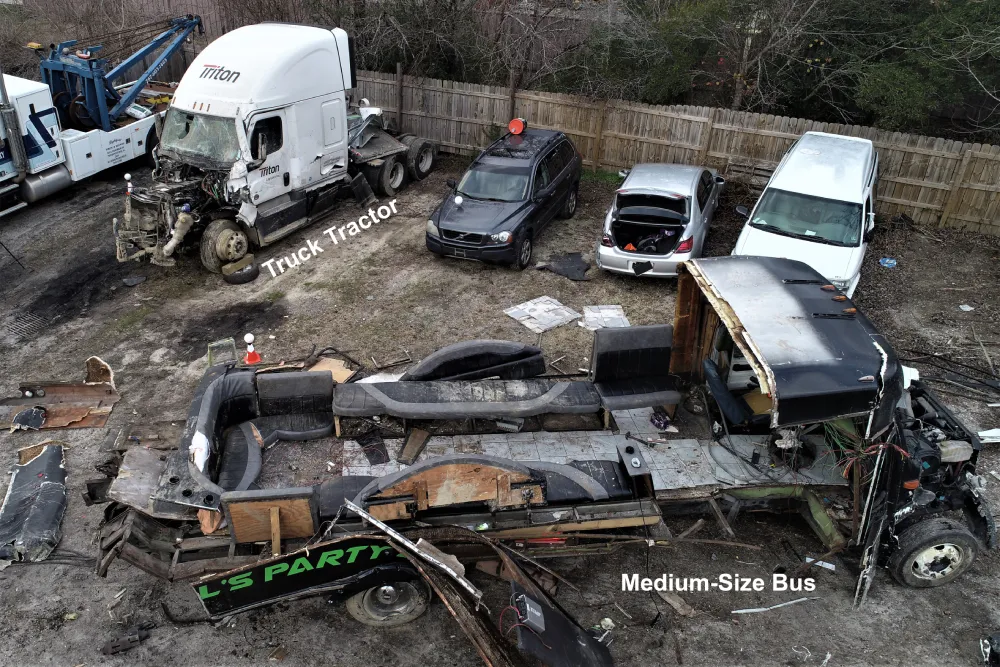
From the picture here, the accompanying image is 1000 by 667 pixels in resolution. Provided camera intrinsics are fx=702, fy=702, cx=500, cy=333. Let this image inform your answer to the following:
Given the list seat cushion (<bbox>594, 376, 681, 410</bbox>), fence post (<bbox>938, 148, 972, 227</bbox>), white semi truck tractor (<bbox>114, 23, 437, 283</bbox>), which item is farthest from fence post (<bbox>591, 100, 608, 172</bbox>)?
seat cushion (<bbox>594, 376, 681, 410</bbox>)

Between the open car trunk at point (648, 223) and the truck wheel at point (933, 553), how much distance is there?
576 cm

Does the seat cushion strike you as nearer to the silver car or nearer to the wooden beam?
the wooden beam

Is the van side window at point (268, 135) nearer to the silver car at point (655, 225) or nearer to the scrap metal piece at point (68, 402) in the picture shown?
the scrap metal piece at point (68, 402)

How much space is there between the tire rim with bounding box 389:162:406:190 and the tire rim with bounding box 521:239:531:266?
404 centimetres

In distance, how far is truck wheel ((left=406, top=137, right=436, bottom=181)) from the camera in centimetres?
1445

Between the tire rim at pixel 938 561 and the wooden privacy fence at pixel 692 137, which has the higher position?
the wooden privacy fence at pixel 692 137

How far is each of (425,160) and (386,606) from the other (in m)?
11.1

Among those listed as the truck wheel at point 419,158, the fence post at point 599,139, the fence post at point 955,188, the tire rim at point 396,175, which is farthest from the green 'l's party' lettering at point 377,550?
the fence post at point 955,188

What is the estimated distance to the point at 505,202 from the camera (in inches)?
450

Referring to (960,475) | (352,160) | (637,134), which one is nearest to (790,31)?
(637,134)

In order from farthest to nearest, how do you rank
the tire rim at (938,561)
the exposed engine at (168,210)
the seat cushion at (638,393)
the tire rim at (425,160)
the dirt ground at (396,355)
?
the tire rim at (425,160), the exposed engine at (168,210), the seat cushion at (638,393), the tire rim at (938,561), the dirt ground at (396,355)

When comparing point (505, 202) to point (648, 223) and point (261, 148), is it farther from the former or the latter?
point (261, 148)

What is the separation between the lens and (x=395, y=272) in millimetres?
11391

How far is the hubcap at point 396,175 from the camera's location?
1414cm
